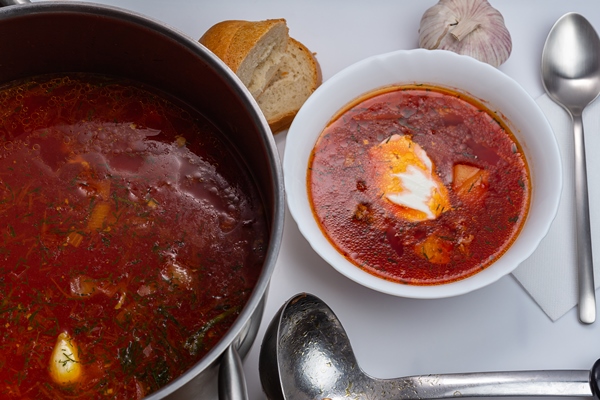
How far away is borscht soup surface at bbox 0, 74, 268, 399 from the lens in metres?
1.39

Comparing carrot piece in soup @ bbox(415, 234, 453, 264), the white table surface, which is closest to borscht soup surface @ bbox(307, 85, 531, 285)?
carrot piece in soup @ bbox(415, 234, 453, 264)

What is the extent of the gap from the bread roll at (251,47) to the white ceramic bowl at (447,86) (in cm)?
20

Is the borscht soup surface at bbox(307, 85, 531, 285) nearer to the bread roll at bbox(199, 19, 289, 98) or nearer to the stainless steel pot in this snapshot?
the bread roll at bbox(199, 19, 289, 98)

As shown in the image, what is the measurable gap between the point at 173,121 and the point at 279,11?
2.30 ft

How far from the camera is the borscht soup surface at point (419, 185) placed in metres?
1.79

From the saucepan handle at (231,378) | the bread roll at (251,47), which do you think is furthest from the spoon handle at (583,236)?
the saucepan handle at (231,378)

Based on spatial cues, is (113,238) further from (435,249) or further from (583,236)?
(583,236)

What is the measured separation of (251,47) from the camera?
183 centimetres

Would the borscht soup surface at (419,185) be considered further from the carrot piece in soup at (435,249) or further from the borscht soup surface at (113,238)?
the borscht soup surface at (113,238)

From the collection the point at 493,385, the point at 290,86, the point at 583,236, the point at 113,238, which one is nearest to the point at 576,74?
the point at 583,236

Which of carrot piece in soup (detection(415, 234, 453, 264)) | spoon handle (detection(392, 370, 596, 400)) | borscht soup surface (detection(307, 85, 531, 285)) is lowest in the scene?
spoon handle (detection(392, 370, 596, 400))

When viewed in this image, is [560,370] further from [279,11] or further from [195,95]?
[279,11]

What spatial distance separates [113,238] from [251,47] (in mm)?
680

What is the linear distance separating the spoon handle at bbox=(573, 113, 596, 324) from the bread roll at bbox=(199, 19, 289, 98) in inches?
35.9
